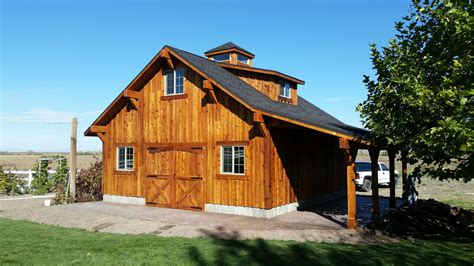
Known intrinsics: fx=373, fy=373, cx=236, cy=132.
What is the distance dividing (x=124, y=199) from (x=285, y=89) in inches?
396

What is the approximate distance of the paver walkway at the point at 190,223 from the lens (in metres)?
10.6

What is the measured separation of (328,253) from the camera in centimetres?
852

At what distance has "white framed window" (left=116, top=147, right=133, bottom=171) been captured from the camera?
17391mm

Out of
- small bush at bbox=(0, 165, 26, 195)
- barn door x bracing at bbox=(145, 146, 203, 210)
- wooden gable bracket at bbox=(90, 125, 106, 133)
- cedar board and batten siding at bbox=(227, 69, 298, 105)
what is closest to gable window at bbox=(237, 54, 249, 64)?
cedar board and batten siding at bbox=(227, 69, 298, 105)

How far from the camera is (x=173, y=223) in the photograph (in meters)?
12.2

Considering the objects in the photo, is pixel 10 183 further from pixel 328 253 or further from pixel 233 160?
pixel 328 253

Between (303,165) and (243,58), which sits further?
(243,58)

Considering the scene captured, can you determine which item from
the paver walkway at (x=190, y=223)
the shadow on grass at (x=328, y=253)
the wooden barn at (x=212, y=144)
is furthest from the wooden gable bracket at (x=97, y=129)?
the shadow on grass at (x=328, y=253)

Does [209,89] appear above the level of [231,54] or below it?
below

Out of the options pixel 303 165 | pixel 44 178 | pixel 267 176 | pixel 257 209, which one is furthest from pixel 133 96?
pixel 44 178

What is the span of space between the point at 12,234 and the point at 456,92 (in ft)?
39.5

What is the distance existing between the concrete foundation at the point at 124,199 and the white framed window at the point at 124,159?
4.38 feet

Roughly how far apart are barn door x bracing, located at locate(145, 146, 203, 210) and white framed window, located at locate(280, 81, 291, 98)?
7.14 m

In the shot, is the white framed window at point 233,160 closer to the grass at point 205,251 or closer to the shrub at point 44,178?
the grass at point 205,251
